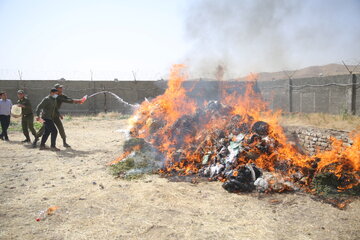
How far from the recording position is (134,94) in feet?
67.5

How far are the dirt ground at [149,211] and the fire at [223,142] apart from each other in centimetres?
82

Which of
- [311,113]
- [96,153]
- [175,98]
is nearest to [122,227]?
[96,153]

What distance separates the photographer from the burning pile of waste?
5344mm

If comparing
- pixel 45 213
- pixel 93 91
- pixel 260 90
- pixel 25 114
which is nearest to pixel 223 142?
pixel 45 213

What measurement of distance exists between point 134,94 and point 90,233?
17.4m

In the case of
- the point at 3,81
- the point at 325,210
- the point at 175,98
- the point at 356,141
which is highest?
the point at 3,81

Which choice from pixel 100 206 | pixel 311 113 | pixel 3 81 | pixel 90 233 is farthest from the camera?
pixel 3 81

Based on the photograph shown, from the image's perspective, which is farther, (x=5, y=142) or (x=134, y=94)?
(x=134, y=94)

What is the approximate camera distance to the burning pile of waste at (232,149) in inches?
210

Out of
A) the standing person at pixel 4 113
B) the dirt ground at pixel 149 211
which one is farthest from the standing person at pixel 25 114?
the dirt ground at pixel 149 211

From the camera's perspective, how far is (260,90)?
683 inches

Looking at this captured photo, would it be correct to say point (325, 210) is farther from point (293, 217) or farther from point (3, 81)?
point (3, 81)

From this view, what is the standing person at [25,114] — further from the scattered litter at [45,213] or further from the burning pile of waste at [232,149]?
the scattered litter at [45,213]

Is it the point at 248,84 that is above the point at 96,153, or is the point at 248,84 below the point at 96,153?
above
